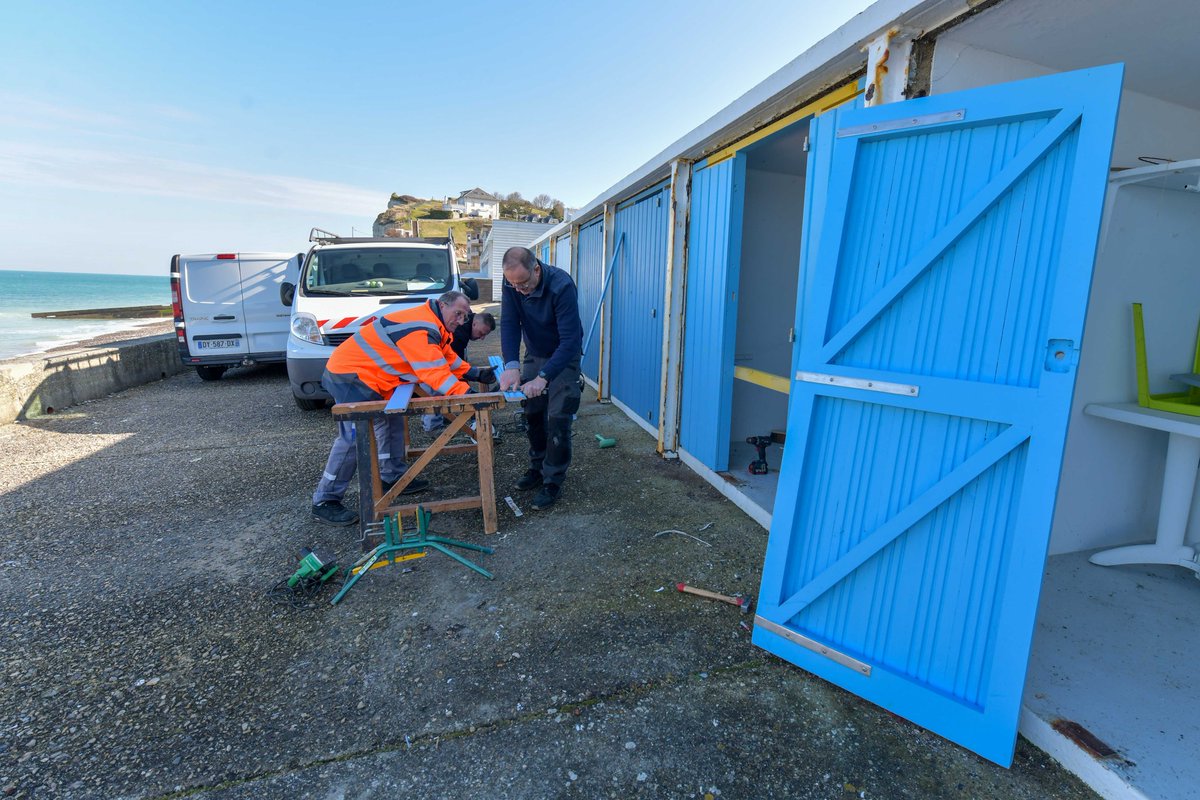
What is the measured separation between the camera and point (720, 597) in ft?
9.43

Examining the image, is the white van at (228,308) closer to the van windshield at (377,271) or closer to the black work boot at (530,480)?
the van windshield at (377,271)

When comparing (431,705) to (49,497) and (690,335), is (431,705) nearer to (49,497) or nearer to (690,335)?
(690,335)

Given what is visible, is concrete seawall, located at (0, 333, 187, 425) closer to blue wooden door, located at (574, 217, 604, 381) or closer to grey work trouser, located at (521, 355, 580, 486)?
grey work trouser, located at (521, 355, 580, 486)

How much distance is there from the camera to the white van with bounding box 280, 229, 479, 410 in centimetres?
→ 604

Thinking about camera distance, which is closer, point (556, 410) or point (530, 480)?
point (556, 410)

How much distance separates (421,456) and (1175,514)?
436 cm

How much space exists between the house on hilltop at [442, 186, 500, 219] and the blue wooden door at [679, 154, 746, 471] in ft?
266

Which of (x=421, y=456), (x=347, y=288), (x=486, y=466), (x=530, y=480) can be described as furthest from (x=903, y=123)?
(x=347, y=288)

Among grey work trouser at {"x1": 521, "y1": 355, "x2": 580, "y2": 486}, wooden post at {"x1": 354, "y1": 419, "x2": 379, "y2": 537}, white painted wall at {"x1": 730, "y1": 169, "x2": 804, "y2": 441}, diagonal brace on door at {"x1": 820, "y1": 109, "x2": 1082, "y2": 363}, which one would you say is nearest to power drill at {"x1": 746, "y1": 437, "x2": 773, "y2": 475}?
white painted wall at {"x1": 730, "y1": 169, "x2": 804, "y2": 441}

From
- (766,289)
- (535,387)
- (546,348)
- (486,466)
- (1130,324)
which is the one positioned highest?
(766,289)

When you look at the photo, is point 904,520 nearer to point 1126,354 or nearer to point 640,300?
point 1126,354

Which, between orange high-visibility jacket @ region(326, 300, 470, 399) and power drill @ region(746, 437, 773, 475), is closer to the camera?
orange high-visibility jacket @ region(326, 300, 470, 399)

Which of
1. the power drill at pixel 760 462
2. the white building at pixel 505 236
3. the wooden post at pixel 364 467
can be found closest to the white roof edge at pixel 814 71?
the power drill at pixel 760 462

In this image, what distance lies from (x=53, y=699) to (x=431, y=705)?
62.4 inches
